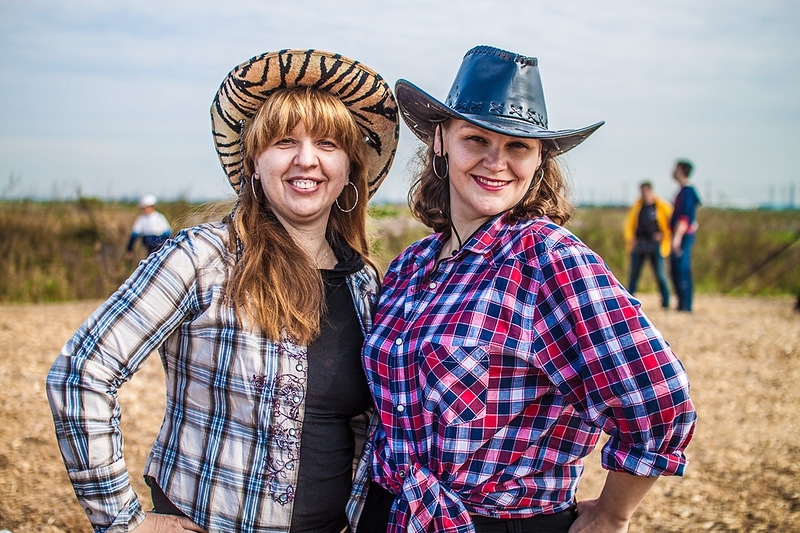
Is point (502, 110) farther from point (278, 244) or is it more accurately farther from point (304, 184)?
point (278, 244)

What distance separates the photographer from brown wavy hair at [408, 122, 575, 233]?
2215 mm

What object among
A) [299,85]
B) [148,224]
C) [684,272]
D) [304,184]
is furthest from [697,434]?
[148,224]

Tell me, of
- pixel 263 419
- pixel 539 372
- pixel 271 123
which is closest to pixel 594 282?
pixel 539 372

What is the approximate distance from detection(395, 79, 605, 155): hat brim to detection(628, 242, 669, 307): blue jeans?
31.1 feet

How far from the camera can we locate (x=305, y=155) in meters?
2.34

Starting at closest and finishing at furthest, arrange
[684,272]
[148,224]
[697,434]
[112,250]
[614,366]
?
[614,366] → [697,434] → [684,272] → [148,224] → [112,250]

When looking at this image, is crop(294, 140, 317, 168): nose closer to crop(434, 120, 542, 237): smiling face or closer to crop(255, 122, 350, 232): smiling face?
crop(255, 122, 350, 232): smiling face

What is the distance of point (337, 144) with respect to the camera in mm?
2467

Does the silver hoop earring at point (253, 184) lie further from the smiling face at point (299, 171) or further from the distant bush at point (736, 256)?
the distant bush at point (736, 256)

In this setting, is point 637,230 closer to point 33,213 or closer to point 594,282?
point 594,282

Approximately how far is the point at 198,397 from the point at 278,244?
1.92 ft

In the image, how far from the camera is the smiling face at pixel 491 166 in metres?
2.13

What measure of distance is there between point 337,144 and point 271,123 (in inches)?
10.0

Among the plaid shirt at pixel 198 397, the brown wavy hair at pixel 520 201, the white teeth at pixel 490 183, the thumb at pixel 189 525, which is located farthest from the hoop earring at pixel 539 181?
the thumb at pixel 189 525
